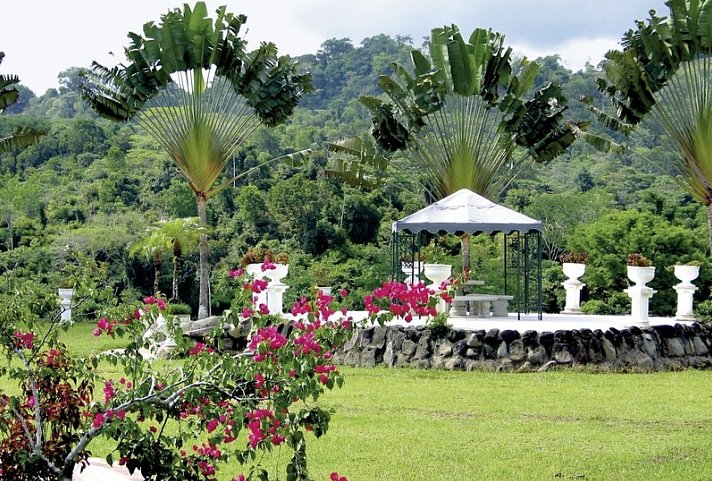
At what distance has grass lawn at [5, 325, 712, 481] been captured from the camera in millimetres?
7586

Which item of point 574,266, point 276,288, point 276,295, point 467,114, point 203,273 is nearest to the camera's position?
point 276,288

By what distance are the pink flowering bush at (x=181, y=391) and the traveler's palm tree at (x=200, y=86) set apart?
12.5m

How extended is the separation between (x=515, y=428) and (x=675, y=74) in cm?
922

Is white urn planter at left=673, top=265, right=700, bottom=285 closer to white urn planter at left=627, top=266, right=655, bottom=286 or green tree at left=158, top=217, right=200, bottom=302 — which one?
white urn planter at left=627, top=266, right=655, bottom=286

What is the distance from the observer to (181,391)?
200 inches

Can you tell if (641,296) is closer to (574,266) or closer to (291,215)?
(574,266)

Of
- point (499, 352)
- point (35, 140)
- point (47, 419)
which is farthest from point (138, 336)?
point (35, 140)

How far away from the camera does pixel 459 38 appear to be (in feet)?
60.6

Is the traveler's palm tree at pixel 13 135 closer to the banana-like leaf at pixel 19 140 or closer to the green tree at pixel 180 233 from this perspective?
the banana-like leaf at pixel 19 140

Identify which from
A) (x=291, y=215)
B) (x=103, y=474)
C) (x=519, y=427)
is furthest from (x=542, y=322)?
(x=291, y=215)

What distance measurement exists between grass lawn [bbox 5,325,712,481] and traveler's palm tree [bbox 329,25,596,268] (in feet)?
22.6

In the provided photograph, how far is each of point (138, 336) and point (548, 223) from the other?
2674 centimetres

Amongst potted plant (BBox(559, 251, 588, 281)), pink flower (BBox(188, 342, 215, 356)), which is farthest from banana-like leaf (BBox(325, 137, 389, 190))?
pink flower (BBox(188, 342, 215, 356))

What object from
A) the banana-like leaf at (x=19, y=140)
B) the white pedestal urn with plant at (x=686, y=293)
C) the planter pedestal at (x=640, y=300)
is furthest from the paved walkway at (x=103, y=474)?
the white pedestal urn with plant at (x=686, y=293)
